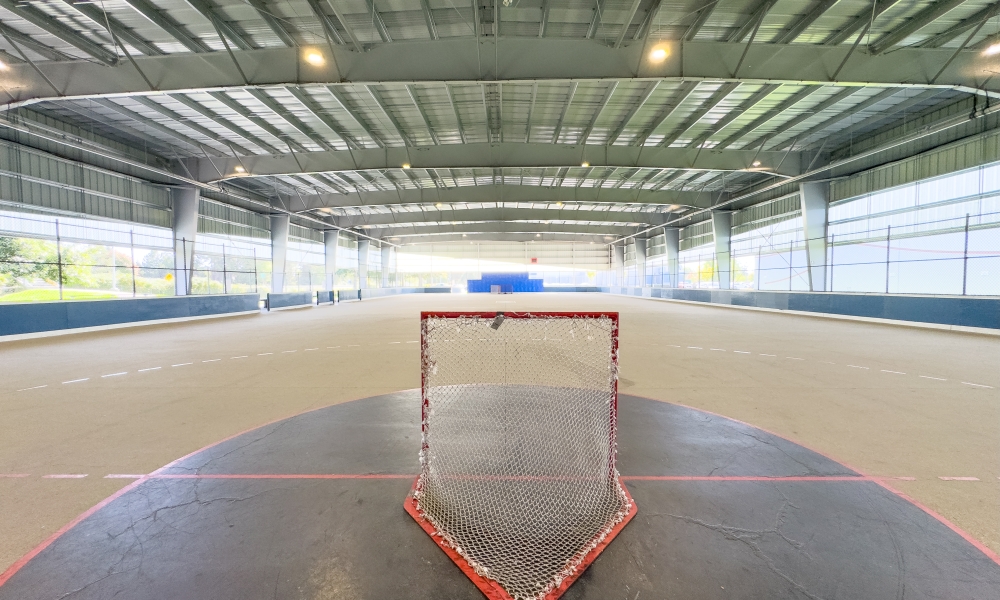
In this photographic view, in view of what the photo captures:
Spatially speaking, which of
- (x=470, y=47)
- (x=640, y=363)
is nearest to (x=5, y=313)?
(x=470, y=47)

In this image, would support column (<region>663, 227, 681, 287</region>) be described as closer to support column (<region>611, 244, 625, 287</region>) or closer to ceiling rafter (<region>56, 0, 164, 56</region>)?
support column (<region>611, 244, 625, 287</region>)

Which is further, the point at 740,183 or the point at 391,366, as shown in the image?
the point at 740,183

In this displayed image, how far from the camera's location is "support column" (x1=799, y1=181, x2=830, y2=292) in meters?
18.9

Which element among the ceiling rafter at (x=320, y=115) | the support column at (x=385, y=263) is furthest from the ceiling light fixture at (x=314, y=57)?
the support column at (x=385, y=263)

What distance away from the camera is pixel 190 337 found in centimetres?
1237

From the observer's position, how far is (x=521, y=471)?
11.4ft

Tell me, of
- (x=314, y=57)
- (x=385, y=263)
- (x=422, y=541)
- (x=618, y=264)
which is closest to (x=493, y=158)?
(x=314, y=57)

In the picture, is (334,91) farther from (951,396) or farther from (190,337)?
(951,396)

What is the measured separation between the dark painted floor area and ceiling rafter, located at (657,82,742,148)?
41.9 ft

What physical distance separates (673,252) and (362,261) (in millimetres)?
32101

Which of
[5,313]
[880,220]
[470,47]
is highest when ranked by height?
[470,47]

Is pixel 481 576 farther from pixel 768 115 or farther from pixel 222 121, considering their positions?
pixel 768 115

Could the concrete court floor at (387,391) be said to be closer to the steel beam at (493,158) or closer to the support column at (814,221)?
the support column at (814,221)

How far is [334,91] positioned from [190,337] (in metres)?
9.91
